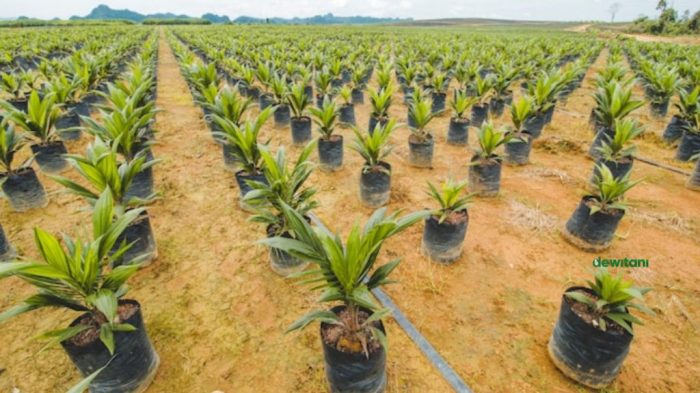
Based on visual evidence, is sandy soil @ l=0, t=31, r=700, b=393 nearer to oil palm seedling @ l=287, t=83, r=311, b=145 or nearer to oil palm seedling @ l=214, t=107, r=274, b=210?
oil palm seedling @ l=214, t=107, r=274, b=210

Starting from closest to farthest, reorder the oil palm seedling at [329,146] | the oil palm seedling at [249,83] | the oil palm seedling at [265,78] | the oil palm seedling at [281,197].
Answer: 1. the oil palm seedling at [281,197]
2. the oil palm seedling at [329,146]
3. the oil palm seedling at [265,78]
4. the oil palm seedling at [249,83]

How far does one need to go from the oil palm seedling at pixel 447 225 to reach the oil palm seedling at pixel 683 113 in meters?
4.87

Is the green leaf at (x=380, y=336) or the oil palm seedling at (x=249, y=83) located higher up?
the oil palm seedling at (x=249, y=83)

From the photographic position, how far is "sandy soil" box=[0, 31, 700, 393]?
2329 mm

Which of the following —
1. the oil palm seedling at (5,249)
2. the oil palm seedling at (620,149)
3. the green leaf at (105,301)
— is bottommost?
the oil palm seedling at (5,249)

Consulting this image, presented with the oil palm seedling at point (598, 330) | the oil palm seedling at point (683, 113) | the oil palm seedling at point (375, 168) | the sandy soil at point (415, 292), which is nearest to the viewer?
the oil palm seedling at point (598, 330)

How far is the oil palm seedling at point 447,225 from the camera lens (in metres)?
3.20

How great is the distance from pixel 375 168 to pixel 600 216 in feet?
7.63

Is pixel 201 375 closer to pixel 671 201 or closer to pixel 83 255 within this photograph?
pixel 83 255

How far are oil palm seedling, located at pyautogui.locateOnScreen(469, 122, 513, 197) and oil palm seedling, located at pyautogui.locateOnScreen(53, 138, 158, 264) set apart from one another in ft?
11.9

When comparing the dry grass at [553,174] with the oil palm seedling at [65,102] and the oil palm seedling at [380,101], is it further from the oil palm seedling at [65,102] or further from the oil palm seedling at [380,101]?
the oil palm seedling at [65,102]

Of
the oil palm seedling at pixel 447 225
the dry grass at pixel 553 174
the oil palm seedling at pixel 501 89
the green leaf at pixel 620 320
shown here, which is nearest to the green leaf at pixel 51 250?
the oil palm seedling at pixel 447 225

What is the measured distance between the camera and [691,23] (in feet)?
131

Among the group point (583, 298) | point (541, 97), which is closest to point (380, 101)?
point (541, 97)
